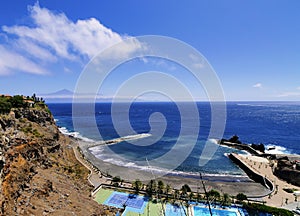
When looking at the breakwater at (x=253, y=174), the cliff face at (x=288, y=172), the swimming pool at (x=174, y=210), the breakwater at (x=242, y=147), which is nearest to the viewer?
the swimming pool at (x=174, y=210)

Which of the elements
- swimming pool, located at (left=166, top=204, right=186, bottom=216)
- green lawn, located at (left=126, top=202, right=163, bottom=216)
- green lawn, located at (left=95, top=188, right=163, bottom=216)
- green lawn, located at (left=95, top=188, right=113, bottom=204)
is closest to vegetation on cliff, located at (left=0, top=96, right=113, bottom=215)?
green lawn, located at (left=95, top=188, right=113, bottom=204)

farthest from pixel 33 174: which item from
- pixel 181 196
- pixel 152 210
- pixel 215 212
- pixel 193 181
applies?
pixel 193 181

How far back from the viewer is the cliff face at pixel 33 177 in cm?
1744

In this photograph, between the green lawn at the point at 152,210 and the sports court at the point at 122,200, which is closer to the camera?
the green lawn at the point at 152,210

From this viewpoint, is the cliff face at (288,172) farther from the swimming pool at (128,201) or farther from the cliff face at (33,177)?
the cliff face at (33,177)

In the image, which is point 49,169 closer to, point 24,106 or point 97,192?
point 97,192

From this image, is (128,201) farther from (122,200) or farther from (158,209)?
(158,209)

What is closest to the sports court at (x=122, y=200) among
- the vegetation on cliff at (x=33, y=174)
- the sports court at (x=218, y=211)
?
the vegetation on cliff at (x=33, y=174)

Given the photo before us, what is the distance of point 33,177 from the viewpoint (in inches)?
869

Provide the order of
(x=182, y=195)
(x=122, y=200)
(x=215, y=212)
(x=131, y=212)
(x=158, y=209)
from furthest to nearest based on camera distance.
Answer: (x=182, y=195)
(x=122, y=200)
(x=215, y=212)
(x=158, y=209)
(x=131, y=212)

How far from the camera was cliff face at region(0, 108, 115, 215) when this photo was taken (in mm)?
17438

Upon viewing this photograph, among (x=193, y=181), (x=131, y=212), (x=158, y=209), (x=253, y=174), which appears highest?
(x=131, y=212)

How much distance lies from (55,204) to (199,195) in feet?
60.2

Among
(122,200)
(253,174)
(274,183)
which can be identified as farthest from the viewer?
(253,174)
